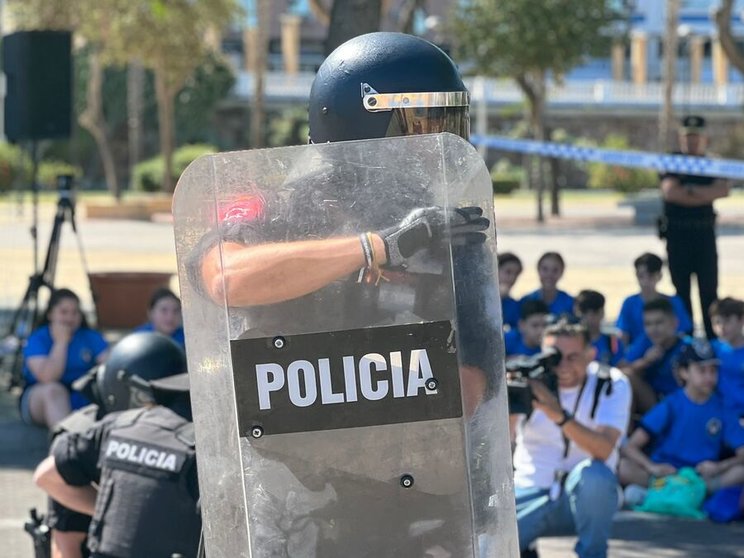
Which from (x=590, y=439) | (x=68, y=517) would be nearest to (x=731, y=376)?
(x=590, y=439)

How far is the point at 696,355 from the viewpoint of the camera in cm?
704

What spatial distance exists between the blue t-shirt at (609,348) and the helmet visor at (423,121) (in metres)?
6.03

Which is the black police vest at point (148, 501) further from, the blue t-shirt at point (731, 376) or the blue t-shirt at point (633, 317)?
the blue t-shirt at point (633, 317)

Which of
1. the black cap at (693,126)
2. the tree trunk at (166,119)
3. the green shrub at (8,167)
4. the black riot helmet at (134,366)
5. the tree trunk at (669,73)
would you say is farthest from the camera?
the green shrub at (8,167)

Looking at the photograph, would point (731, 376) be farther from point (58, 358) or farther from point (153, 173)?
point (153, 173)

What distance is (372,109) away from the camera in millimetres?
2484

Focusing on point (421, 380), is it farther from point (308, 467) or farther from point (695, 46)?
point (695, 46)

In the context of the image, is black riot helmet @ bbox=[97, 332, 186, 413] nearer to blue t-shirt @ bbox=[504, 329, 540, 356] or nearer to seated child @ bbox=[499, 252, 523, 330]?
blue t-shirt @ bbox=[504, 329, 540, 356]

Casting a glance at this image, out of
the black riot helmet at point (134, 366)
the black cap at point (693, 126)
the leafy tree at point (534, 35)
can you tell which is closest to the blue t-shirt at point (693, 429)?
the black cap at point (693, 126)

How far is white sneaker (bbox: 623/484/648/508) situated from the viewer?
684 centimetres

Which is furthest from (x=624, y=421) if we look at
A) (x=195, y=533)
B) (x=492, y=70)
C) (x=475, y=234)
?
(x=492, y=70)

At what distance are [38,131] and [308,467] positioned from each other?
8924 mm

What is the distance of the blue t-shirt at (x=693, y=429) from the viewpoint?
6941mm

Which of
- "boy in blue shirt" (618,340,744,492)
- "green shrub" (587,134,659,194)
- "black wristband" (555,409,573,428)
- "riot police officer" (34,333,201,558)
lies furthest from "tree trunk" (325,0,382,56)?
"green shrub" (587,134,659,194)
